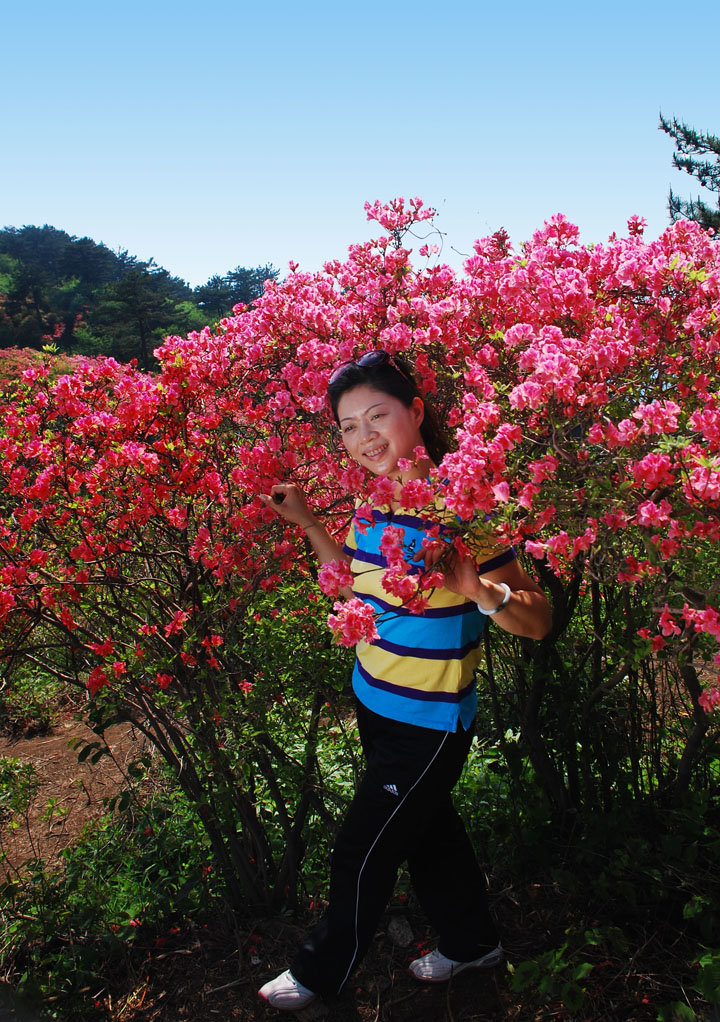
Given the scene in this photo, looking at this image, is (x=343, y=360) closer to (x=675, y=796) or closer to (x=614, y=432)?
(x=614, y=432)

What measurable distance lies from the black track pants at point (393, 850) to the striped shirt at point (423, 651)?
0.19ft

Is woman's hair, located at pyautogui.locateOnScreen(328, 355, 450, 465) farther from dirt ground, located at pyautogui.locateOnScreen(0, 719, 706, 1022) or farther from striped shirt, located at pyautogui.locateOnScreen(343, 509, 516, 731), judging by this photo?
dirt ground, located at pyautogui.locateOnScreen(0, 719, 706, 1022)

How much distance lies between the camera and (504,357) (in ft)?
6.99

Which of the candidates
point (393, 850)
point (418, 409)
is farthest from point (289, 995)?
point (418, 409)

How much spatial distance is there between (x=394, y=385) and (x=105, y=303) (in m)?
33.1

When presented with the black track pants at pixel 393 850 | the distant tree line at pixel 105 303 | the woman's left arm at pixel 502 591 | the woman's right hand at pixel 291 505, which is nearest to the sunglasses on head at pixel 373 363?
the woman's right hand at pixel 291 505

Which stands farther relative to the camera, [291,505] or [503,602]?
[291,505]

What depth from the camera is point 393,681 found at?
6.68 feet

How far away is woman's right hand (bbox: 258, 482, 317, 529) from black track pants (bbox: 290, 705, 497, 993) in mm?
591

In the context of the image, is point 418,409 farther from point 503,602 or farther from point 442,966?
point 442,966

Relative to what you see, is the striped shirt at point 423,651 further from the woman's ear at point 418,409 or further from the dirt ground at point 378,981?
the dirt ground at point 378,981

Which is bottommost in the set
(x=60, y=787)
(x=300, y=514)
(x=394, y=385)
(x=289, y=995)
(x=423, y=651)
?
(x=289, y=995)

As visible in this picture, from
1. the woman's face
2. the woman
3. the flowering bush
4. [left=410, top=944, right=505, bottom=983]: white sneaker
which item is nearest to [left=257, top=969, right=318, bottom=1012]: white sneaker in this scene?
the woman

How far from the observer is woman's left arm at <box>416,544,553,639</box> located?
166cm
